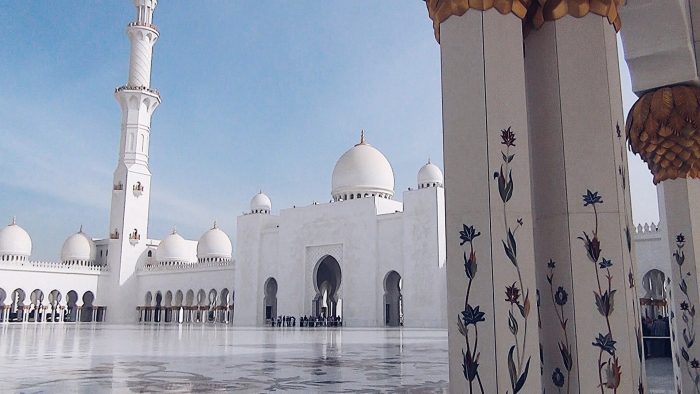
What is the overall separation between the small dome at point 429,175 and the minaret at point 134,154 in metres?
13.0

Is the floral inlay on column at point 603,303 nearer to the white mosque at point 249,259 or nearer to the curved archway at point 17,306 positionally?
the white mosque at point 249,259

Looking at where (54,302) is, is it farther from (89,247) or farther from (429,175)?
(429,175)

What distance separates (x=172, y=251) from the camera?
100 ft

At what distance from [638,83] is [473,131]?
2470 millimetres

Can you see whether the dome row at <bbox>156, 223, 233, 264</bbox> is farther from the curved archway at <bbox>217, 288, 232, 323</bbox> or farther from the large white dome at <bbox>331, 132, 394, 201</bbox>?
the large white dome at <bbox>331, 132, 394, 201</bbox>

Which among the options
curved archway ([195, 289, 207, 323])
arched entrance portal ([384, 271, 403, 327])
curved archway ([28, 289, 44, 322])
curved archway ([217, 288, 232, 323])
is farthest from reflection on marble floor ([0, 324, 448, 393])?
curved archway ([28, 289, 44, 322])

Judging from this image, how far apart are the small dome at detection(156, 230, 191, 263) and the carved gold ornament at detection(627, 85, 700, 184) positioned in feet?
94.8

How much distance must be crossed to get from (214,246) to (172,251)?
268cm

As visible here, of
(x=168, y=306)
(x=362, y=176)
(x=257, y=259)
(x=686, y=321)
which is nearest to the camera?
(x=686, y=321)

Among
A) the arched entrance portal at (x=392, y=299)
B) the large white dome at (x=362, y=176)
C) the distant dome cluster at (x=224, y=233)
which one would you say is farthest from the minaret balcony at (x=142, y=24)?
the arched entrance portal at (x=392, y=299)

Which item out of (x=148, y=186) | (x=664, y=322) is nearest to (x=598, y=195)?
(x=664, y=322)

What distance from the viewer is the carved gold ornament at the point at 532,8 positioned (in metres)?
2.22

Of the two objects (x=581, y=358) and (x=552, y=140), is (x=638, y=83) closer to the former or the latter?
(x=552, y=140)

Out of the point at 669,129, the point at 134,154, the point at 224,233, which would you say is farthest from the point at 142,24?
the point at 669,129
